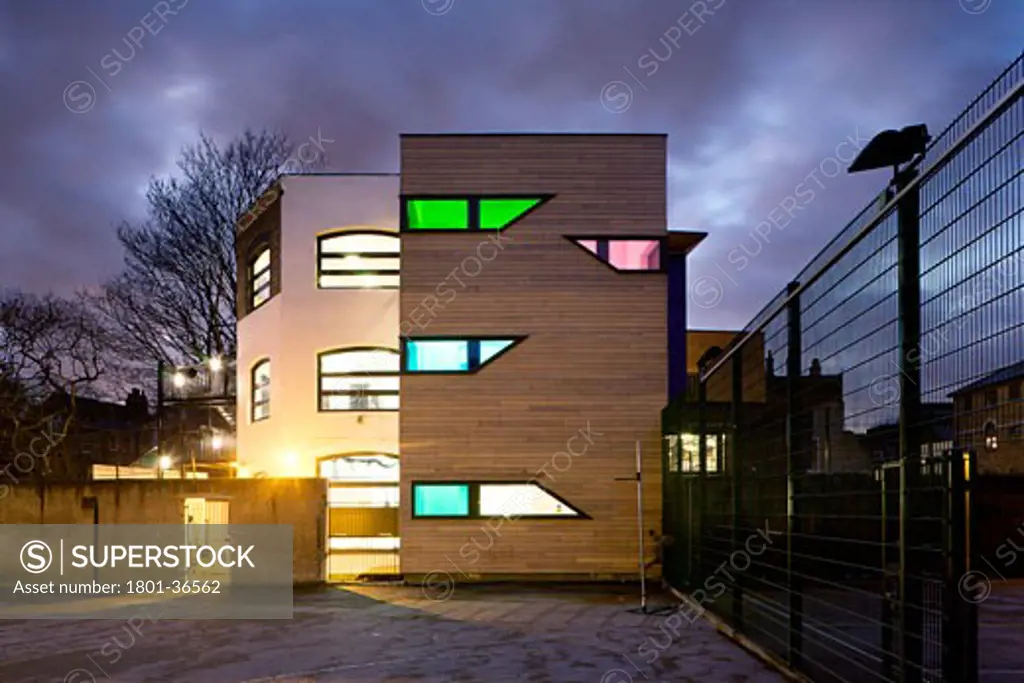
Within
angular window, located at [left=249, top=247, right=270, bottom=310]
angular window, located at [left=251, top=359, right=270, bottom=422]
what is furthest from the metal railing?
angular window, located at [left=249, top=247, right=270, bottom=310]

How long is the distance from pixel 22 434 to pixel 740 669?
22.2 metres

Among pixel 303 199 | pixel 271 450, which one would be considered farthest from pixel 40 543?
pixel 303 199

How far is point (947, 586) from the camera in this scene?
15.6ft

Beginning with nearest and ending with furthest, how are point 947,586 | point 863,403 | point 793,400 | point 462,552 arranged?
point 947,586
point 863,403
point 793,400
point 462,552

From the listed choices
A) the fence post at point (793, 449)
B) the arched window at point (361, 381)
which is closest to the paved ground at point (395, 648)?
the fence post at point (793, 449)

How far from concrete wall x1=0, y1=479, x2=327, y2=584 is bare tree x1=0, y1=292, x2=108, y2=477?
8.87 metres

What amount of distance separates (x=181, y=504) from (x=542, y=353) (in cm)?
639

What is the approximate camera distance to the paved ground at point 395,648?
8.99m

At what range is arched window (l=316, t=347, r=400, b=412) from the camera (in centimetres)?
1945

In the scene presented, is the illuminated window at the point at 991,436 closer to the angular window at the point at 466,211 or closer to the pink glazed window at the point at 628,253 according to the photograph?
the pink glazed window at the point at 628,253

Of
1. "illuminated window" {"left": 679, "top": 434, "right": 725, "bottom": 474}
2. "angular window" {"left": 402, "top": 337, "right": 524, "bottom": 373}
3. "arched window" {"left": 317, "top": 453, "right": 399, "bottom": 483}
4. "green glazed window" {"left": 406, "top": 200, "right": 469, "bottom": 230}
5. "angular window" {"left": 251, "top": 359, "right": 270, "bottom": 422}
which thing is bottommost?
"arched window" {"left": 317, "top": 453, "right": 399, "bottom": 483}

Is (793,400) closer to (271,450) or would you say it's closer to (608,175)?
(608,175)

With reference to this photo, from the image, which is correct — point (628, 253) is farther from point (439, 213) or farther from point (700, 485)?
point (700, 485)

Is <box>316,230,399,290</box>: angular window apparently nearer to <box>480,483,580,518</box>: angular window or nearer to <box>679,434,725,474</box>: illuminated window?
<box>480,483,580,518</box>: angular window
